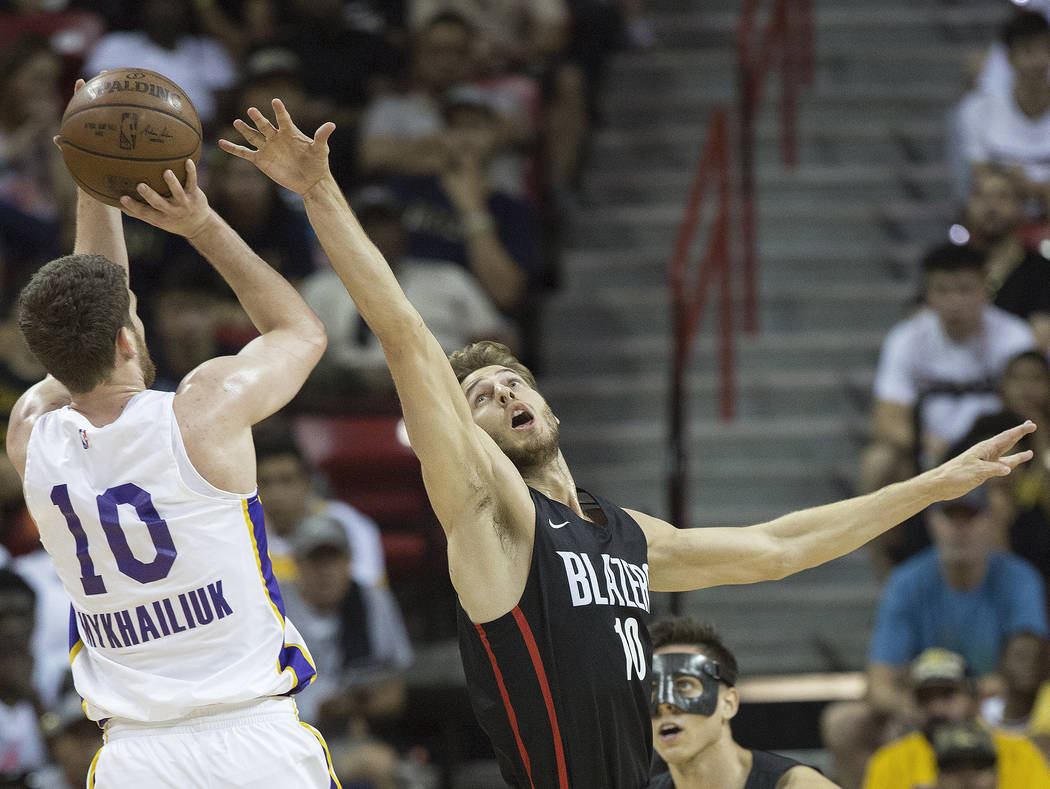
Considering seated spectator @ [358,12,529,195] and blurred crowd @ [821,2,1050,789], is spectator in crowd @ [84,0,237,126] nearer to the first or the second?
seated spectator @ [358,12,529,195]

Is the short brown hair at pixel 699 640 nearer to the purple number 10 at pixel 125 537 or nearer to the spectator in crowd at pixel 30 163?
the purple number 10 at pixel 125 537

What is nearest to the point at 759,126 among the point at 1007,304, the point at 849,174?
the point at 849,174

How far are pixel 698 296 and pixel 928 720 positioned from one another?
376 centimetres

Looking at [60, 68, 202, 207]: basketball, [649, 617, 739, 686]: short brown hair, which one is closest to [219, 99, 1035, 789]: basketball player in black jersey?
[60, 68, 202, 207]: basketball

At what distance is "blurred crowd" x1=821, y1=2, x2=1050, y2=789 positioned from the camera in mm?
7316

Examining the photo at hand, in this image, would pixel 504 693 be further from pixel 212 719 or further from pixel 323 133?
pixel 323 133

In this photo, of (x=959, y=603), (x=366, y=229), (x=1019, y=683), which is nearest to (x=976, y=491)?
(x=959, y=603)

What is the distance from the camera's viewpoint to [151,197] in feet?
13.9

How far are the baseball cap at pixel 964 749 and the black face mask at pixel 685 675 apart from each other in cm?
223

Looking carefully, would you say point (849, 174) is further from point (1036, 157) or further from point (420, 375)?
point (420, 375)

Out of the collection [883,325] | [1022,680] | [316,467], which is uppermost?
[883,325]

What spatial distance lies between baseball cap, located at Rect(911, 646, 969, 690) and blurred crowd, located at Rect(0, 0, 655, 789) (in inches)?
98.8

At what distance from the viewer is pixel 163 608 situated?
13.4 ft

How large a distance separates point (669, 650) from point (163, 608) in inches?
68.7
